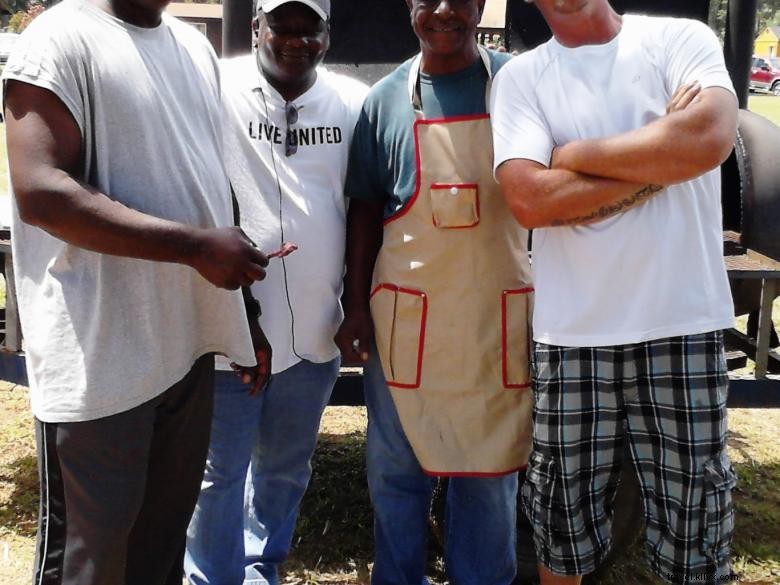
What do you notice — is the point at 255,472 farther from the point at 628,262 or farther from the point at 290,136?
the point at 628,262

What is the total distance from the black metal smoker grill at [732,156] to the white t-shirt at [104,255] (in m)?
1.15

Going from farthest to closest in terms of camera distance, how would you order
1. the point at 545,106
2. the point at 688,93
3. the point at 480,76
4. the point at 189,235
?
the point at 480,76
the point at 545,106
the point at 688,93
the point at 189,235

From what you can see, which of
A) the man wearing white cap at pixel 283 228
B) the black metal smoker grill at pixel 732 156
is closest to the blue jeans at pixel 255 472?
the man wearing white cap at pixel 283 228

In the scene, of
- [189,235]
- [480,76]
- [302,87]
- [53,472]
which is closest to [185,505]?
[53,472]

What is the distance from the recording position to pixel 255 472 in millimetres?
2670

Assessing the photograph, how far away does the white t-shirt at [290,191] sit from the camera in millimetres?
2342

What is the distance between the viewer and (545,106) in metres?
2.09

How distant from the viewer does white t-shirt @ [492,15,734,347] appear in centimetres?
204

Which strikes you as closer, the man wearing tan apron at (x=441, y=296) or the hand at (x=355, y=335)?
the man wearing tan apron at (x=441, y=296)

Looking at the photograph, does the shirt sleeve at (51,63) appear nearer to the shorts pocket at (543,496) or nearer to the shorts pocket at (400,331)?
the shorts pocket at (400,331)

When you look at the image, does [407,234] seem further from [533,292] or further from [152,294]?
[152,294]

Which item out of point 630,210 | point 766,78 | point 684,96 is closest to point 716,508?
point 630,210

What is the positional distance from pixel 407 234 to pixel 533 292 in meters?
0.36

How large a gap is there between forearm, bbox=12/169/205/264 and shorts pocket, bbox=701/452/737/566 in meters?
1.29
